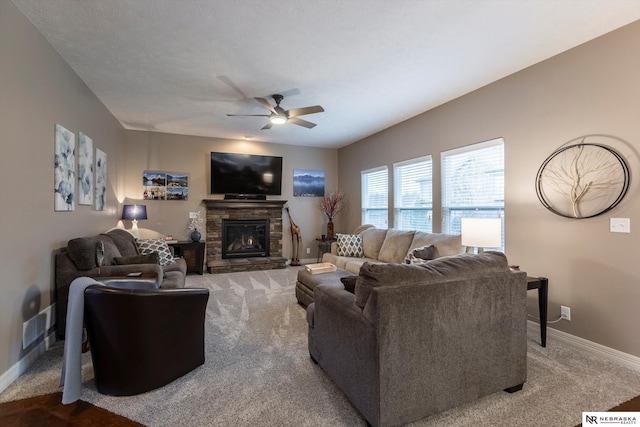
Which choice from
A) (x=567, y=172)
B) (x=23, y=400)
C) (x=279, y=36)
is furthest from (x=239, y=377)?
(x=567, y=172)

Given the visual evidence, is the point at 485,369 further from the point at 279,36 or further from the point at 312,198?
the point at 312,198

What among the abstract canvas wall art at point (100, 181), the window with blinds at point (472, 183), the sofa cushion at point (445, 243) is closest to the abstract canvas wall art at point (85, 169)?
the abstract canvas wall art at point (100, 181)

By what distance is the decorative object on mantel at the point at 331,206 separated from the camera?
7.16 meters

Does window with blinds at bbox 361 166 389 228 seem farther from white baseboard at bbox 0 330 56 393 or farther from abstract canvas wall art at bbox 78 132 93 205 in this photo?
white baseboard at bbox 0 330 56 393

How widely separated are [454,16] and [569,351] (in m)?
3.10

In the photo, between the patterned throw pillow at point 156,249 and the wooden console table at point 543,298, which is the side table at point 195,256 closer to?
the patterned throw pillow at point 156,249

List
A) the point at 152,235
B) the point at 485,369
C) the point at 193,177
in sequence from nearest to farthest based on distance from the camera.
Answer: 1. the point at 485,369
2. the point at 152,235
3. the point at 193,177

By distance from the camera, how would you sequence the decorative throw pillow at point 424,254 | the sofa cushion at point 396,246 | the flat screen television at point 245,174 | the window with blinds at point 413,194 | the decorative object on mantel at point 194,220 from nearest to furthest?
the decorative throw pillow at point 424,254 < the sofa cushion at point 396,246 < the window with blinds at point 413,194 < the decorative object on mantel at point 194,220 < the flat screen television at point 245,174

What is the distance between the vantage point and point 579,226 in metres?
2.90

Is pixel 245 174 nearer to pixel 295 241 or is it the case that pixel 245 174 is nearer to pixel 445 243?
pixel 295 241

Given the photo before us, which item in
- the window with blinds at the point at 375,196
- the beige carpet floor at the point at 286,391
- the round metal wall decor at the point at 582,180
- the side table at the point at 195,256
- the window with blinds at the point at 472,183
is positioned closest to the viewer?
the beige carpet floor at the point at 286,391

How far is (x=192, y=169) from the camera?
20.8ft

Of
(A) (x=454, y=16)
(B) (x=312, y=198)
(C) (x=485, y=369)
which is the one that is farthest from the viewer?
(B) (x=312, y=198)

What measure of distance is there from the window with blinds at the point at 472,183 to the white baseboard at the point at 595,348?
103 centimetres
